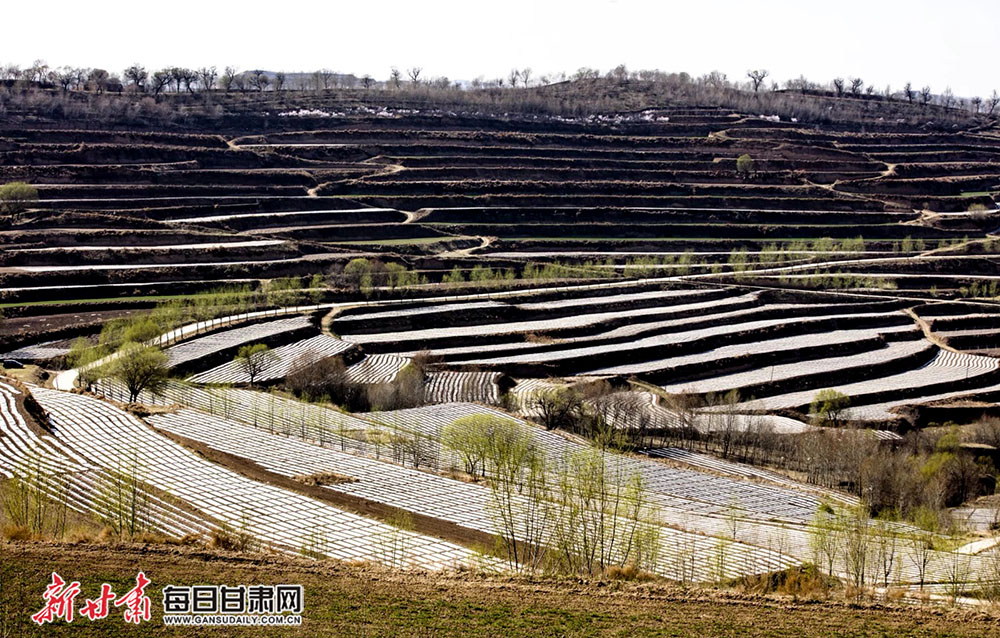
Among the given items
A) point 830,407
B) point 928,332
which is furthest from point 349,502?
point 928,332

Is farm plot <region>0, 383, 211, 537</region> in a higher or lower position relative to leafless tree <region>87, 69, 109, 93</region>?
lower

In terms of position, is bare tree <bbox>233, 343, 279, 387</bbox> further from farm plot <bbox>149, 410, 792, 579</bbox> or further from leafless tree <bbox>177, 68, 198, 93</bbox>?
leafless tree <bbox>177, 68, 198, 93</bbox>

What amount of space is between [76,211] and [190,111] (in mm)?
49358

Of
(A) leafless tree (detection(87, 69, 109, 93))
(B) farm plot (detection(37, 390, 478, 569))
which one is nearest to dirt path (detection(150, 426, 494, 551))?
(B) farm plot (detection(37, 390, 478, 569))

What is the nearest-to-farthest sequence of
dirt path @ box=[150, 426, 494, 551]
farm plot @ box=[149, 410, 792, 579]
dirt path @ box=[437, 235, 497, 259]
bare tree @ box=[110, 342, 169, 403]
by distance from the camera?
farm plot @ box=[149, 410, 792, 579]
dirt path @ box=[150, 426, 494, 551]
bare tree @ box=[110, 342, 169, 403]
dirt path @ box=[437, 235, 497, 259]

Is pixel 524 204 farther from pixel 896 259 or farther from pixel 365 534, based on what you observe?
pixel 365 534

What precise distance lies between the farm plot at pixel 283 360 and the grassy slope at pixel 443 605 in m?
29.7

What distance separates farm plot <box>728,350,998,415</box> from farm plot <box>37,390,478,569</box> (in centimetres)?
3064

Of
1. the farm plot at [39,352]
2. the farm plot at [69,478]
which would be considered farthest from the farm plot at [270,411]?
the farm plot at [69,478]

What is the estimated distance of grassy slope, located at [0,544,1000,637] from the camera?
18.9 metres

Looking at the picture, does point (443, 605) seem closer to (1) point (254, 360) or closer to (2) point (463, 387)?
(2) point (463, 387)

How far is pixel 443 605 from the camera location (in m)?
20.1

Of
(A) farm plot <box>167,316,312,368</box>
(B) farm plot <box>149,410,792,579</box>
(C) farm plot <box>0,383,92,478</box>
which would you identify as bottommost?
(A) farm plot <box>167,316,312,368</box>

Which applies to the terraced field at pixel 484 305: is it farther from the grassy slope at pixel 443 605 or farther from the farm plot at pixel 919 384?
the grassy slope at pixel 443 605
